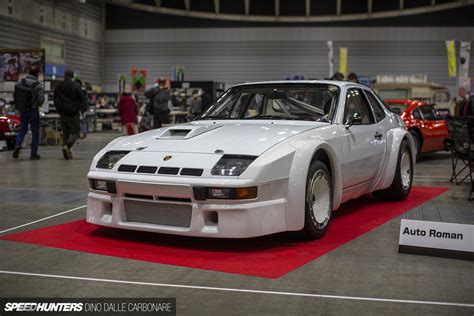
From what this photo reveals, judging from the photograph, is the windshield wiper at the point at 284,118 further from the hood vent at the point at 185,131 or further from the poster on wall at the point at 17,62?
the poster on wall at the point at 17,62

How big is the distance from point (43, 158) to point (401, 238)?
9635 millimetres

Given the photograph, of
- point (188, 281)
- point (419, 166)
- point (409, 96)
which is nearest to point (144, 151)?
point (188, 281)

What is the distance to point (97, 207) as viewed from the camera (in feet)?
15.1

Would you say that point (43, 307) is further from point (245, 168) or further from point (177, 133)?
point (177, 133)

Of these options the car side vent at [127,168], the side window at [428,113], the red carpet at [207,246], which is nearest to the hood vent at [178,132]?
the car side vent at [127,168]

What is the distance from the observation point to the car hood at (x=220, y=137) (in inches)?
172

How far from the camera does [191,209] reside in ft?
13.7

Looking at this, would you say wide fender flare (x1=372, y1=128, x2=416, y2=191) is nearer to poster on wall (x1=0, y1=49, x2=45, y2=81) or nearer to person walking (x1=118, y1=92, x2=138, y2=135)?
poster on wall (x1=0, y1=49, x2=45, y2=81)

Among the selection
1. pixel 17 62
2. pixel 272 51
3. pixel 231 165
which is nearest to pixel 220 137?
pixel 231 165

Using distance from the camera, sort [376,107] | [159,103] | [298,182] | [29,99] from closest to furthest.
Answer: [298,182] < [376,107] < [29,99] < [159,103]

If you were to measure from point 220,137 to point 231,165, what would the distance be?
0.53 m

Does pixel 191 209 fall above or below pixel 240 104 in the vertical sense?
below

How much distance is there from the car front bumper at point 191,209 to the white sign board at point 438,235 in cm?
90

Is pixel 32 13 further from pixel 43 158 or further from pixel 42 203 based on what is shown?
pixel 42 203
